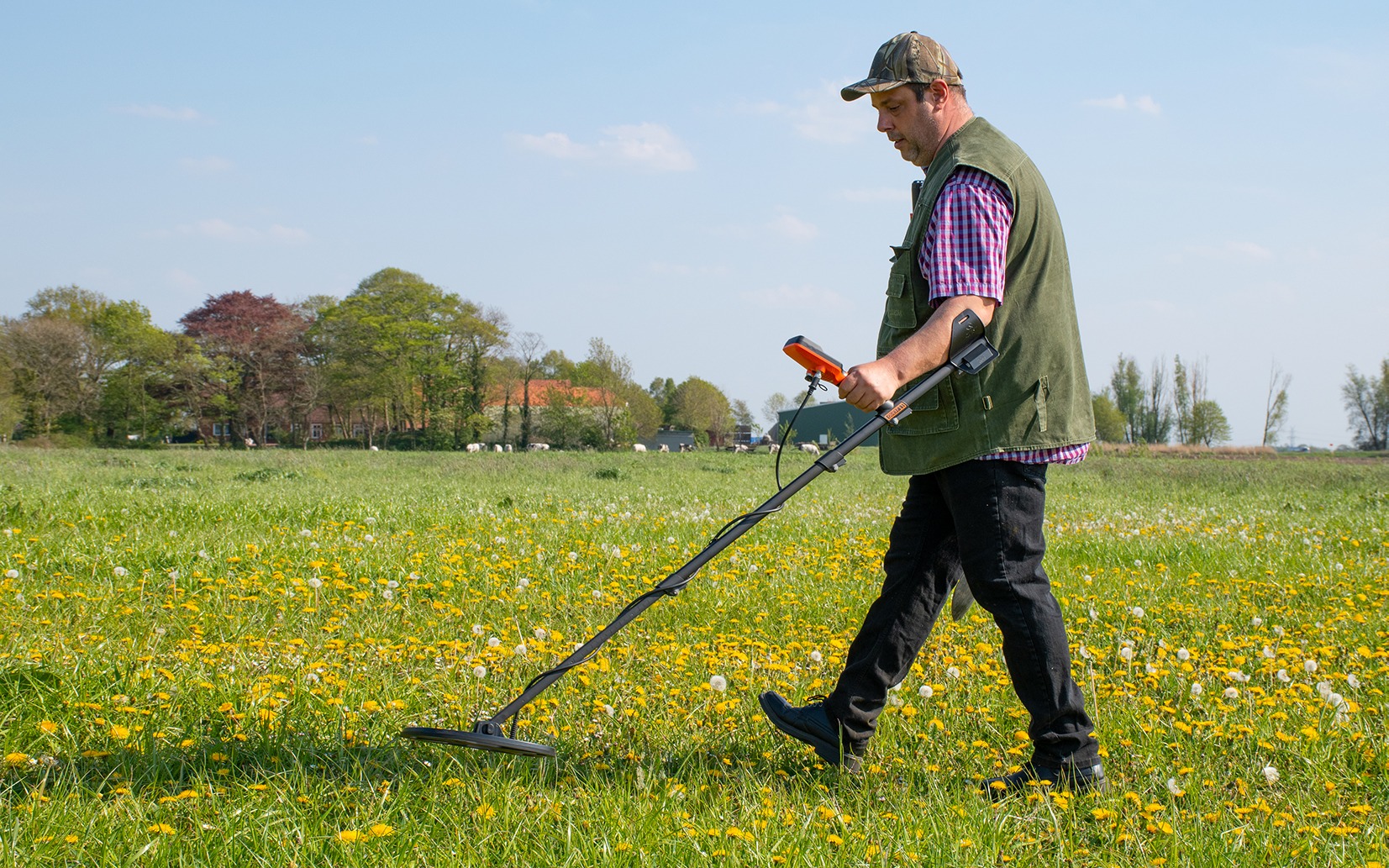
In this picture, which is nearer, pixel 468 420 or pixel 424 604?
pixel 424 604

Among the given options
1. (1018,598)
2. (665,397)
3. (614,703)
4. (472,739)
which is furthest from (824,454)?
(665,397)

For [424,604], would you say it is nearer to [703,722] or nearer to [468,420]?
[703,722]

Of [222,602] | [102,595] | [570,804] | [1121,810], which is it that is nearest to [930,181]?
[1121,810]

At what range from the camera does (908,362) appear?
2.84 m

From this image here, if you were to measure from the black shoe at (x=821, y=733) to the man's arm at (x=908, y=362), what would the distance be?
1.12 metres

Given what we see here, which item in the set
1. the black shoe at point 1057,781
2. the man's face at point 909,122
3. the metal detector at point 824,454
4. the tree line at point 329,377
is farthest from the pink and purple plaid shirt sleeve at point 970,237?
the tree line at point 329,377

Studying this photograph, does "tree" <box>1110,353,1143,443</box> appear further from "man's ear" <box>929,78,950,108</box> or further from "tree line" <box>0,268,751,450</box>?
"man's ear" <box>929,78,950,108</box>

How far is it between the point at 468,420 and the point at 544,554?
5339cm

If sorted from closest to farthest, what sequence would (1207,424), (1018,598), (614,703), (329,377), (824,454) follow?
(824,454)
(1018,598)
(614,703)
(329,377)
(1207,424)

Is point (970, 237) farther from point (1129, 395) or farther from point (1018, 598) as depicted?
point (1129, 395)

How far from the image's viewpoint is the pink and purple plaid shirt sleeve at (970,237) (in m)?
2.90

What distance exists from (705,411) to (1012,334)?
7888 cm

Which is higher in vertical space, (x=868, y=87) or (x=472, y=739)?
(x=868, y=87)

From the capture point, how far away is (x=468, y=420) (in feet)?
192
